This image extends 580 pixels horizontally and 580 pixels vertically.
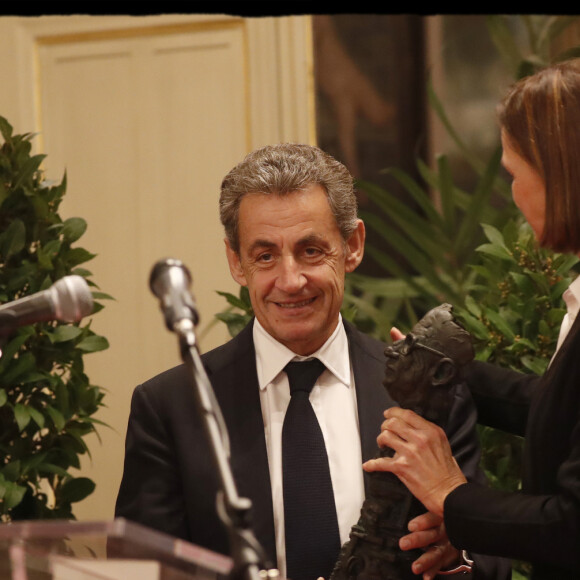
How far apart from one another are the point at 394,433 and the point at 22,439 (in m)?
1.26

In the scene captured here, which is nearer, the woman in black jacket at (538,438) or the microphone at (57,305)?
the microphone at (57,305)

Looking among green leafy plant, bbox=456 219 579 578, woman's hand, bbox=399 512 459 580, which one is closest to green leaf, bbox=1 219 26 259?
A: green leafy plant, bbox=456 219 579 578

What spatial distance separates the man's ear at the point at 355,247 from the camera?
227cm

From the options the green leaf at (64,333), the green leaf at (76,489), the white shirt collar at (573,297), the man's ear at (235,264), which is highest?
the man's ear at (235,264)

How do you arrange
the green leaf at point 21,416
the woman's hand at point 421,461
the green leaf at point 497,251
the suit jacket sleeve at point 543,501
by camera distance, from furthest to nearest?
the green leaf at point 497,251 → the green leaf at point 21,416 → the woman's hand at point 421,461 → the suit jacket sleeve at point 543,501

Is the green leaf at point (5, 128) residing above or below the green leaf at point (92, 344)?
above

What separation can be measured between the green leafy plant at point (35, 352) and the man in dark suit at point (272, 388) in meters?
0.63

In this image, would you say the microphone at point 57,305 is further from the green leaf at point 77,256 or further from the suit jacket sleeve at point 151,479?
the green leaf at point 77,256

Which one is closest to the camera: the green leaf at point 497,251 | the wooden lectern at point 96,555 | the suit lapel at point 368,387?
the wooden lectern at point 96,555

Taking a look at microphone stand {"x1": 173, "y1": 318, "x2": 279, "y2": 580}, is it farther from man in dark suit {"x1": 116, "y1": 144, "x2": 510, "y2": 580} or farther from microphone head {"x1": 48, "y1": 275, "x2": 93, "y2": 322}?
man in dark suit {"x1": 116, "y1": 144, "x2": 510, "y2": 580}

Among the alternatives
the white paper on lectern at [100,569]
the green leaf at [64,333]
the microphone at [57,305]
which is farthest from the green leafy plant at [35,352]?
the white paper on lectern at [100,569]

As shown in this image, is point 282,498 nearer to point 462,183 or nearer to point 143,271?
point 143,271

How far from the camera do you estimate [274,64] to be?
412 cm

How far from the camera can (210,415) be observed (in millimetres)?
1340
